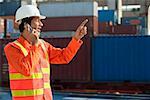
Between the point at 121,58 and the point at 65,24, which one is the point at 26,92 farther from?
the point at 65,24

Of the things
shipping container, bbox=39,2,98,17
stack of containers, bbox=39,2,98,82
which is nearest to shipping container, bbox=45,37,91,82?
stack of containers, bbox=39,2,98,82

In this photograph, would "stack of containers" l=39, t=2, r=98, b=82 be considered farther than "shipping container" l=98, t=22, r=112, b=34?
No

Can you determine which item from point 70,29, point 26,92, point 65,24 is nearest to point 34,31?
point 26,92

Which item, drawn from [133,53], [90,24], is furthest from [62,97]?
[90,24]

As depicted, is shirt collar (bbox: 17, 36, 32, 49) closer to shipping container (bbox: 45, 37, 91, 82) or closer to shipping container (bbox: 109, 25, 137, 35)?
shipping container (bbox: 45, 37, 91, 82)

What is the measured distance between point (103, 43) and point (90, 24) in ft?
21.5

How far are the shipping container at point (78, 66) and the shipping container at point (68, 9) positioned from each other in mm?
8406

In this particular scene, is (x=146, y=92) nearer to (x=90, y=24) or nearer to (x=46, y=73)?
(x=90, y=24)

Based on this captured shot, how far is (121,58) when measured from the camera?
656 inches

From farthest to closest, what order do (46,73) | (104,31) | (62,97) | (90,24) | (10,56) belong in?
1. (104,31)
2. (90,24)
3. (62,97)
4. (46,73)
5. (10,56)

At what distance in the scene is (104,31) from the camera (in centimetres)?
3569

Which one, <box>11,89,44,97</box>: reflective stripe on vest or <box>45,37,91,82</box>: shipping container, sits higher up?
<box>11,89,44,97</box>: reflective stripe on vest

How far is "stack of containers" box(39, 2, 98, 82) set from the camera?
56.6 ft

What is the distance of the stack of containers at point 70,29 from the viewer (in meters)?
17.3
